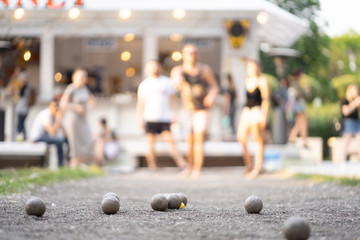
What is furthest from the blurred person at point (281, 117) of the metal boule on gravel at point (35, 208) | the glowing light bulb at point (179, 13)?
the metal boule on gravel at point (35, 208)

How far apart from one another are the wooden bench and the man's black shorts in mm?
2738

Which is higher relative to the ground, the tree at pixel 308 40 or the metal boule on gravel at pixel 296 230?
the tree at pixel 308 40

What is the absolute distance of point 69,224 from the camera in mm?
4195

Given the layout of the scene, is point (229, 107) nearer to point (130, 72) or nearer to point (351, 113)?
point (351, 113)

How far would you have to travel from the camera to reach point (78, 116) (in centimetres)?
1248

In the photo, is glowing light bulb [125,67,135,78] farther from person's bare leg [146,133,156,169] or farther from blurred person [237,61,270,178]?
blurred person [237,61,270,178]

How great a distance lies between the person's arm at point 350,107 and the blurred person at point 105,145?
5444mm

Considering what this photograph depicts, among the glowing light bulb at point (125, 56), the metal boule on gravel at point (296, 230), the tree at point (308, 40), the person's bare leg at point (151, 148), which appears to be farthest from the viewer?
the tree at point (308, 40)

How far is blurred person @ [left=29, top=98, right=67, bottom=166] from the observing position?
43.9 feet

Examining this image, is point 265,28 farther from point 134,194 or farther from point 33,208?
point 33,208

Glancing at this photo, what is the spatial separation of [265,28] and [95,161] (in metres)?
6.29

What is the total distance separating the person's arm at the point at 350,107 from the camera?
549 inches

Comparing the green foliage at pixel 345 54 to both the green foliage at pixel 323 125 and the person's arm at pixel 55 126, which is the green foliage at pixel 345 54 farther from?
the person's arm at pixel 55 126

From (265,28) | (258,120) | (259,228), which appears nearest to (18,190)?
(259,228)
